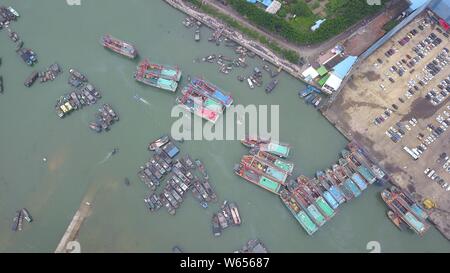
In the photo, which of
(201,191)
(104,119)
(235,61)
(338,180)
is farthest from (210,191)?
(235,61)

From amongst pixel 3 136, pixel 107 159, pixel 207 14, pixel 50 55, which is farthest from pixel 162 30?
pixel 3 136

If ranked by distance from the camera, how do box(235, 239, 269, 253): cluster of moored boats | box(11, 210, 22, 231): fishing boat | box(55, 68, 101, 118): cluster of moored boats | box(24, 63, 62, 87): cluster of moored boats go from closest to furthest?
box(235, 239, 269, 253): cluster of moored boats < box(11, 210, 22, 231): fishing boat < box(55, 68, 101, 118): cluster of moored boats < box(24, 63, 62, 87): cluster of moored boats

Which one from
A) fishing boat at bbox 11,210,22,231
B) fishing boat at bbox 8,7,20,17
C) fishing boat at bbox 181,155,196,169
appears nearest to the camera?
fishing boat at bbox 11,210,22,231

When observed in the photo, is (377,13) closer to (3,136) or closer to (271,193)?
(271,193)

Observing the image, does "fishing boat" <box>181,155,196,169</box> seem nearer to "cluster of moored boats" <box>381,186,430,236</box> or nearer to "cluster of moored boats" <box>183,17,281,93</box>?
"cluster of moored boats" <box>183,17,281,93</box>

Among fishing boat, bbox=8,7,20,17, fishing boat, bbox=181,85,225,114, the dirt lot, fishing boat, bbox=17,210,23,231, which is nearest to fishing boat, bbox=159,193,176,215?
fishing boat, bbox=181,85,225,114

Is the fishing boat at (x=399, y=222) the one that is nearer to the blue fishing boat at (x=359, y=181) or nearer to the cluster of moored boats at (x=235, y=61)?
the blue fishing boat at (x=359, y=181)
